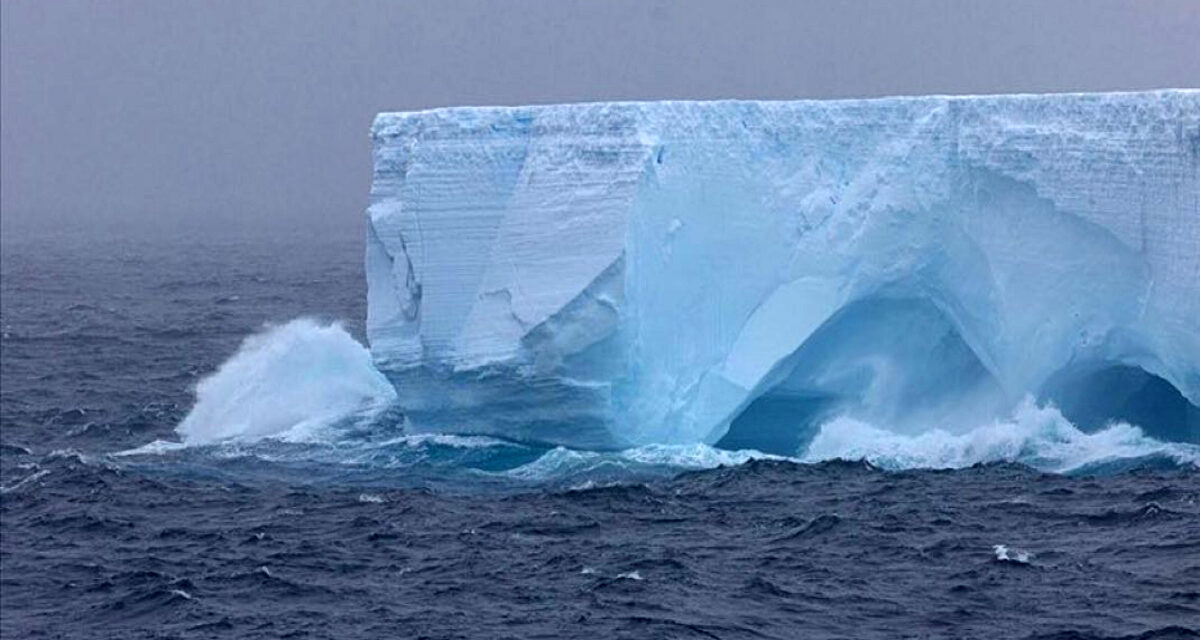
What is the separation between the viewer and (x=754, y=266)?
1847 centimetres

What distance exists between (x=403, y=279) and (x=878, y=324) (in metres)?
5.09

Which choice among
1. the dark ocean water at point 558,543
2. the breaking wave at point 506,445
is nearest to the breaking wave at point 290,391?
the breaking wave at point 506,445

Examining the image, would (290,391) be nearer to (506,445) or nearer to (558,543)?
(506,445)

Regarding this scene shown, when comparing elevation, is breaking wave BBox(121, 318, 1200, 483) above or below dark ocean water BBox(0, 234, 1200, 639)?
above

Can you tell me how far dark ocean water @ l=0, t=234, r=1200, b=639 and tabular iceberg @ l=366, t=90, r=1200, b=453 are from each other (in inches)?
37.8

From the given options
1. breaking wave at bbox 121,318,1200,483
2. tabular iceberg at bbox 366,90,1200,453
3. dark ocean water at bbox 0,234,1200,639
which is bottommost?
dark ocean water at bbox 0,234,1200,639

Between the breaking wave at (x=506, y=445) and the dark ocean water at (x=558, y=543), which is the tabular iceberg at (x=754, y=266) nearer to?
the breaking wave at (x=506, y=445)

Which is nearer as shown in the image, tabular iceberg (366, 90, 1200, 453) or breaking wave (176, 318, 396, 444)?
tabular iceberg (366, 90, 1200, 453)

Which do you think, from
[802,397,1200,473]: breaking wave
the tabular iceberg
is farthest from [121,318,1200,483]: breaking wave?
the tabular iceberg

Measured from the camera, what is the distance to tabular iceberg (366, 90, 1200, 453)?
17422 millimetres

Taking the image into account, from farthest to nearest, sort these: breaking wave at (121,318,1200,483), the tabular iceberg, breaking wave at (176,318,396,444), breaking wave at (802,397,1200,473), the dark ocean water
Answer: breaking wave at (176,318,396,444) → the tabular iceberg → breaking wave at (121,318,1200,483) → breaking wave at (802,397,1200,473) → the dark ocean water

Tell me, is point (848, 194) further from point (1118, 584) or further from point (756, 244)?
point (1118, 584)

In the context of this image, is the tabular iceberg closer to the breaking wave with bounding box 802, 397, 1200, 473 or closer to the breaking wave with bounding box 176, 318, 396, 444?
the breaking wave with bounding box 802, 397, 1200, 473

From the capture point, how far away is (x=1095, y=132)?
17250 millimetres
